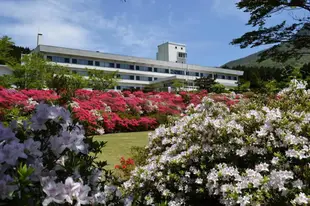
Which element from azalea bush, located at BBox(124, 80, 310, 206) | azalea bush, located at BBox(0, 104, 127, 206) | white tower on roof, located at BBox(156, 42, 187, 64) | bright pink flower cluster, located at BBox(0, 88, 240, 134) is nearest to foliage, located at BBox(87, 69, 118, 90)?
bright pink flower cluster, located at BBox(0, 88, 240, 134)

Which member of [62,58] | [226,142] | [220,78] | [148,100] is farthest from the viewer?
[220,78]

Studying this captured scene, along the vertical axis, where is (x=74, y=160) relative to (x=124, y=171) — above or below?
above

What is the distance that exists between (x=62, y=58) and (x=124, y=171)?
48173 mm

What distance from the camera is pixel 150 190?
358 centimetres

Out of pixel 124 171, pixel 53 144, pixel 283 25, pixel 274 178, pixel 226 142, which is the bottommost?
pixel 124 171

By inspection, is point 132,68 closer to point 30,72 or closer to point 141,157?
point 30,72

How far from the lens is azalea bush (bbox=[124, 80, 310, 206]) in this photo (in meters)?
2.55

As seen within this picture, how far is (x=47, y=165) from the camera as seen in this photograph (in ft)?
5.11

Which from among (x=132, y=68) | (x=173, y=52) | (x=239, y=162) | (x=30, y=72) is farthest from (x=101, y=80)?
(x=173, y=52)

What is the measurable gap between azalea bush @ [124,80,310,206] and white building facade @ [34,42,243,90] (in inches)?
1809

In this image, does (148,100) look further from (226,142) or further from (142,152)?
(226,142)

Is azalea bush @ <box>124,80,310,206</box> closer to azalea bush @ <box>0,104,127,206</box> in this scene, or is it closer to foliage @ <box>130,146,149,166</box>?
azalea bush @ <box>0,104,127,206</box>

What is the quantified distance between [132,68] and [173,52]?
27917 mm

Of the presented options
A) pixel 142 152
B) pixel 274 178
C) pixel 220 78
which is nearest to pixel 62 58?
pixel 220 78
